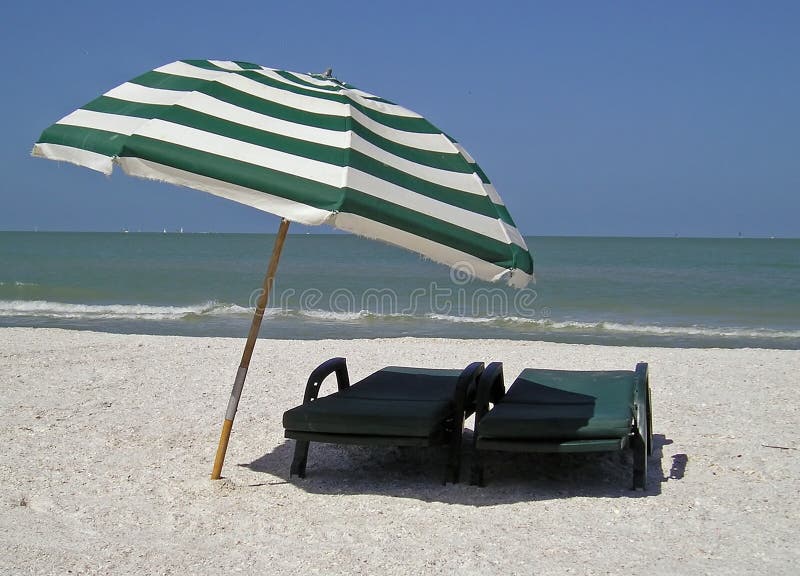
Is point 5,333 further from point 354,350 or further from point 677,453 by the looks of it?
point 677,453

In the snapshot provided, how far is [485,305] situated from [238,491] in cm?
1706

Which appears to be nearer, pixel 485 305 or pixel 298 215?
pixel 298 215

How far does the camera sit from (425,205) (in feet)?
13.9

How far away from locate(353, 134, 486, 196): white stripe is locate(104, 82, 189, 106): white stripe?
38.7 inches

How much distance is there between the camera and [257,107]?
4312mm

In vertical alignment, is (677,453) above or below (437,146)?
below

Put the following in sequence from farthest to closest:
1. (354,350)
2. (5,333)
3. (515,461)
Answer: (5,333)
(354,350)
(515,461)

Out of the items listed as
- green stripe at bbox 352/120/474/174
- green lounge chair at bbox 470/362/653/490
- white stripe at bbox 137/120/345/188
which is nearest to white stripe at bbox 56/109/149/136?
white stripe at bbox 137/120/345/188

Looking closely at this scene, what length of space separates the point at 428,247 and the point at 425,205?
0.25 meters

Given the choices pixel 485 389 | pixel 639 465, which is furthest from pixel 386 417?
pixel 639 465

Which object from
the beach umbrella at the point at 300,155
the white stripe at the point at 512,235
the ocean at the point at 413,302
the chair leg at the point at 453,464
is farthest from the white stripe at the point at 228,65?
the ocean at the point at 413,302

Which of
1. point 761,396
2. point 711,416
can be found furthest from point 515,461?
point 761,396

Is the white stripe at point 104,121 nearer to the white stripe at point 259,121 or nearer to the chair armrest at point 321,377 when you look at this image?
the white stripe at point 259,121

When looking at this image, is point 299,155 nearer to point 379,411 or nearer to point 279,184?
point 279,184
